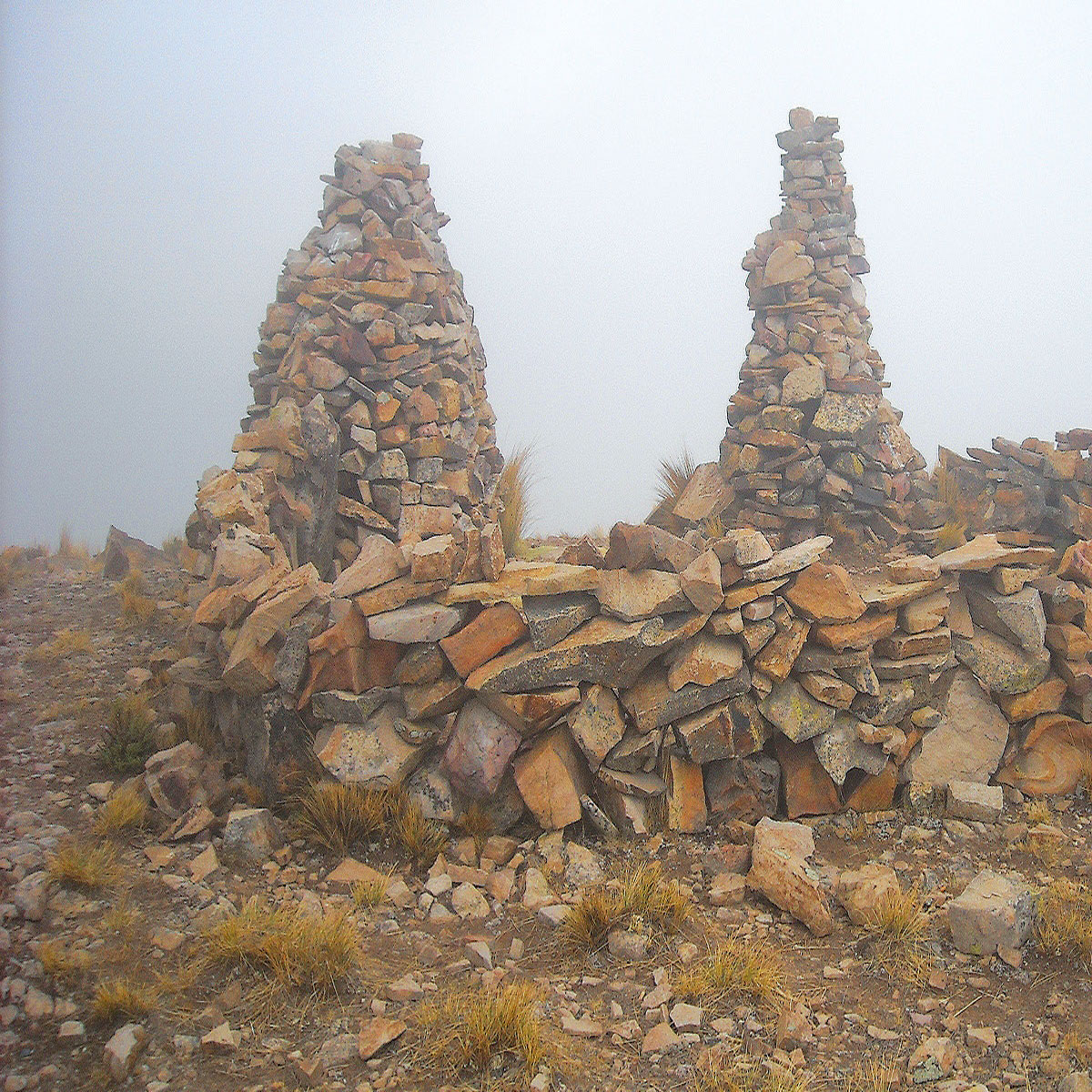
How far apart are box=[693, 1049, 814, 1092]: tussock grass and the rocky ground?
0.06 feet

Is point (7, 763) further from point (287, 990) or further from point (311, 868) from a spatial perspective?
point (287, 990)

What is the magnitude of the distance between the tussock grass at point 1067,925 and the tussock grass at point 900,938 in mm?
521

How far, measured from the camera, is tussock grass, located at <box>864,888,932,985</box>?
4.21 metres

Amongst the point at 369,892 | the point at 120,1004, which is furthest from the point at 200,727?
the point at 120,1004

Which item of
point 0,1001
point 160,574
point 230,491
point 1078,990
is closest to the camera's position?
point 0,1001

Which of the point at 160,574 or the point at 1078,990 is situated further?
the point at 160,574

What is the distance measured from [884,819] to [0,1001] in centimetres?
471

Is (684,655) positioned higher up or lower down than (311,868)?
higher up

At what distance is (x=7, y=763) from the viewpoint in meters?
5.93

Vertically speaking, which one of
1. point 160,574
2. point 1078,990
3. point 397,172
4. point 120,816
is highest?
point 397,172

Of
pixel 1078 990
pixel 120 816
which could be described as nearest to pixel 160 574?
pixel 120 816

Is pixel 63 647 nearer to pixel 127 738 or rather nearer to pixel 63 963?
pixel 127 738

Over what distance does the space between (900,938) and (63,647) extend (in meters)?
6.82

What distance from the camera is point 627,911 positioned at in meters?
4.54
